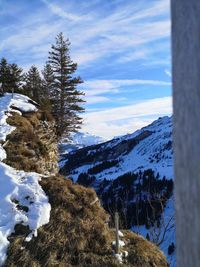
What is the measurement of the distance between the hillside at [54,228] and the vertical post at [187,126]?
10055 millimetres

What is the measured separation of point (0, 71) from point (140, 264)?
29.9 m

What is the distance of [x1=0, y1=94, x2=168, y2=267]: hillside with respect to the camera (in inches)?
418

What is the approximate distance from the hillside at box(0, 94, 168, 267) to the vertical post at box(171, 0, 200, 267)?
1005cm

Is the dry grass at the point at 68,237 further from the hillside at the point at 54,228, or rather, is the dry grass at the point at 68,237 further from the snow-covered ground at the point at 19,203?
the snow-covered ground at the point at 19,203

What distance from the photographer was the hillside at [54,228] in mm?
10625

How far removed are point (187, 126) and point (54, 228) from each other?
1128cm

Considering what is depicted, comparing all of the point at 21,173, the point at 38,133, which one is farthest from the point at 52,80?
the point at 21,173

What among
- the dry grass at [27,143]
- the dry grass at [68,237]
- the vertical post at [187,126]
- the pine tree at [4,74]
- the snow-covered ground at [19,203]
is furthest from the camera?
the pine tree at [4,74]

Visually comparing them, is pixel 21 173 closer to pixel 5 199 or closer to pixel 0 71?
pixel 5 199

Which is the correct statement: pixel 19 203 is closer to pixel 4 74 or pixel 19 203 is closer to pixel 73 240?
pixel 73 240

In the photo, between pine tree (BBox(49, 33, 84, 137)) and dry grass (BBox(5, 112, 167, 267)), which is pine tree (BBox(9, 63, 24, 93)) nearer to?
pine tree (BBox(49, 33, 84, 137))

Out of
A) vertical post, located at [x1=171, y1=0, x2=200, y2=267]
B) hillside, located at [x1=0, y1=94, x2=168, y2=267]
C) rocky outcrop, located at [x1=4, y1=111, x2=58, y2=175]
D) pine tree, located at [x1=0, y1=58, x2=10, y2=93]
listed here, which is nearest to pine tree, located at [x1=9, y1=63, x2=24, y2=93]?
pine tree, located at [x1=0, y1=58, x2=10, y2=93]

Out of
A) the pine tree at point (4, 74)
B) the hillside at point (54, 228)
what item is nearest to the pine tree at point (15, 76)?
the pine tree at point (4, 74)

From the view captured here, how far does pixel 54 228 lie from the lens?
37.7 feet
